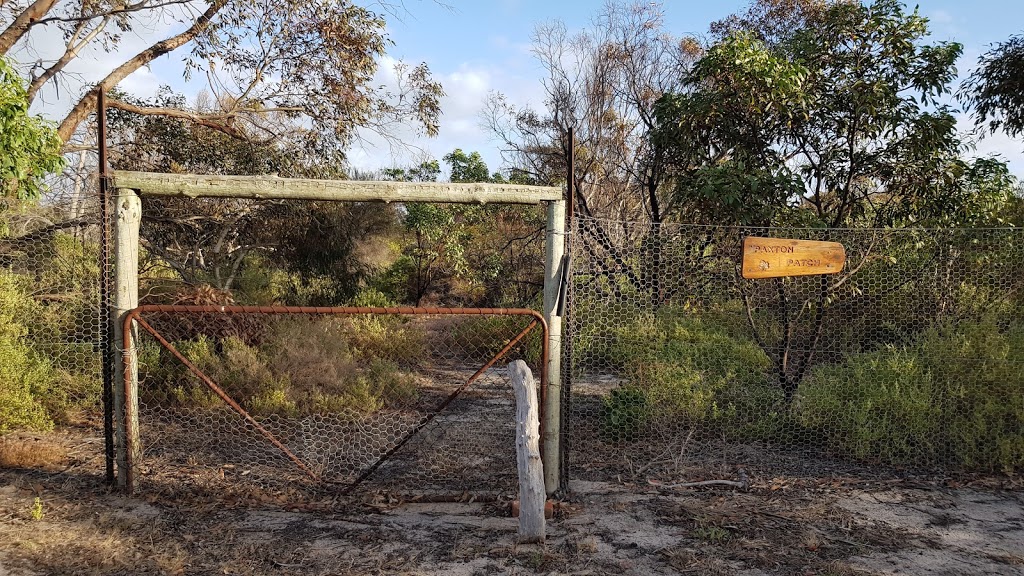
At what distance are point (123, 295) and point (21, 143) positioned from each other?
139cm

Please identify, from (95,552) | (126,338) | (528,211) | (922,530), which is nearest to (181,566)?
(95,552)

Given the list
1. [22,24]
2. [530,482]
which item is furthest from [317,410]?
[22,24]

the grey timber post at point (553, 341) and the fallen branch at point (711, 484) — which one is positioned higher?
the grey timber post at point (553, 341)

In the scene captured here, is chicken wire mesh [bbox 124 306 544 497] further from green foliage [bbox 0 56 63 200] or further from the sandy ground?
green foliage [bbox 0 56 63 200]

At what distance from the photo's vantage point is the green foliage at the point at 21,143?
4.16 metres

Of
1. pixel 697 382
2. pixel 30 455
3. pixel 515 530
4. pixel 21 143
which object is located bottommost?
pixel 515 530

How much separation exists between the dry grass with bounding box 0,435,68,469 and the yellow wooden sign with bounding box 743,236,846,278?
5.30 meters

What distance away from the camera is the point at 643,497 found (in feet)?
13.9

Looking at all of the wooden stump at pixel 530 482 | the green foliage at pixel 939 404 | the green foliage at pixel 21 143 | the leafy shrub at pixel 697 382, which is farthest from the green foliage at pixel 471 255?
the wooden stump at pixel 530 482

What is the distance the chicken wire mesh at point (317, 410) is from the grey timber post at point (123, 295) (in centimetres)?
15

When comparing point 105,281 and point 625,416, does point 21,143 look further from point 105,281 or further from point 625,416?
point 625,416

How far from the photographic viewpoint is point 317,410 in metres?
5.99

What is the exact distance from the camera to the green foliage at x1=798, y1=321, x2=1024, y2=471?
464cm

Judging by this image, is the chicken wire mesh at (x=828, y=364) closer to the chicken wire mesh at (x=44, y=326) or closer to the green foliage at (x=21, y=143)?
the green foliage at (x=21, y=143)
